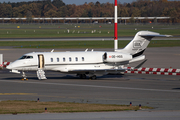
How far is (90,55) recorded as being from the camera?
34094mm

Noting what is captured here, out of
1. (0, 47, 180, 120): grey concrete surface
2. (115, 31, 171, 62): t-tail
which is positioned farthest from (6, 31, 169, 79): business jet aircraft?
(0, 47, 180, 120): grey concrete surface

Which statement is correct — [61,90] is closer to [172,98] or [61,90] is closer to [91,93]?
[91,93]

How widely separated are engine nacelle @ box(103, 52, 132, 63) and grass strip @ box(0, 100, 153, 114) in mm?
13591

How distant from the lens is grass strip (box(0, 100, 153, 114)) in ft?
60.4

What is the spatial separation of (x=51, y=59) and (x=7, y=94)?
29.2 ft

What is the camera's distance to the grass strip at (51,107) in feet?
60.4

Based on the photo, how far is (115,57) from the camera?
34000 millimetres

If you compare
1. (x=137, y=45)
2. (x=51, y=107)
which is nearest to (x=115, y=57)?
(x=137, y=45)

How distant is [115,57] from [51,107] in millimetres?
15693

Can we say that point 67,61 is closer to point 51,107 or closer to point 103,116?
point 51,107

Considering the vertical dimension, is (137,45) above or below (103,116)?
above

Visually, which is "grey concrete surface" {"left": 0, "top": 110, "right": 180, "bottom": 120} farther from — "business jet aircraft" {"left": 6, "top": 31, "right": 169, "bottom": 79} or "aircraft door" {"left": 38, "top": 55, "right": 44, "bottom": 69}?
"aircraft door" {"left": 38, "top": 55, "right": 44, "bottom": 69}

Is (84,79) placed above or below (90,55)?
below

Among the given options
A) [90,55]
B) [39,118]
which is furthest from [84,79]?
[39,118]
